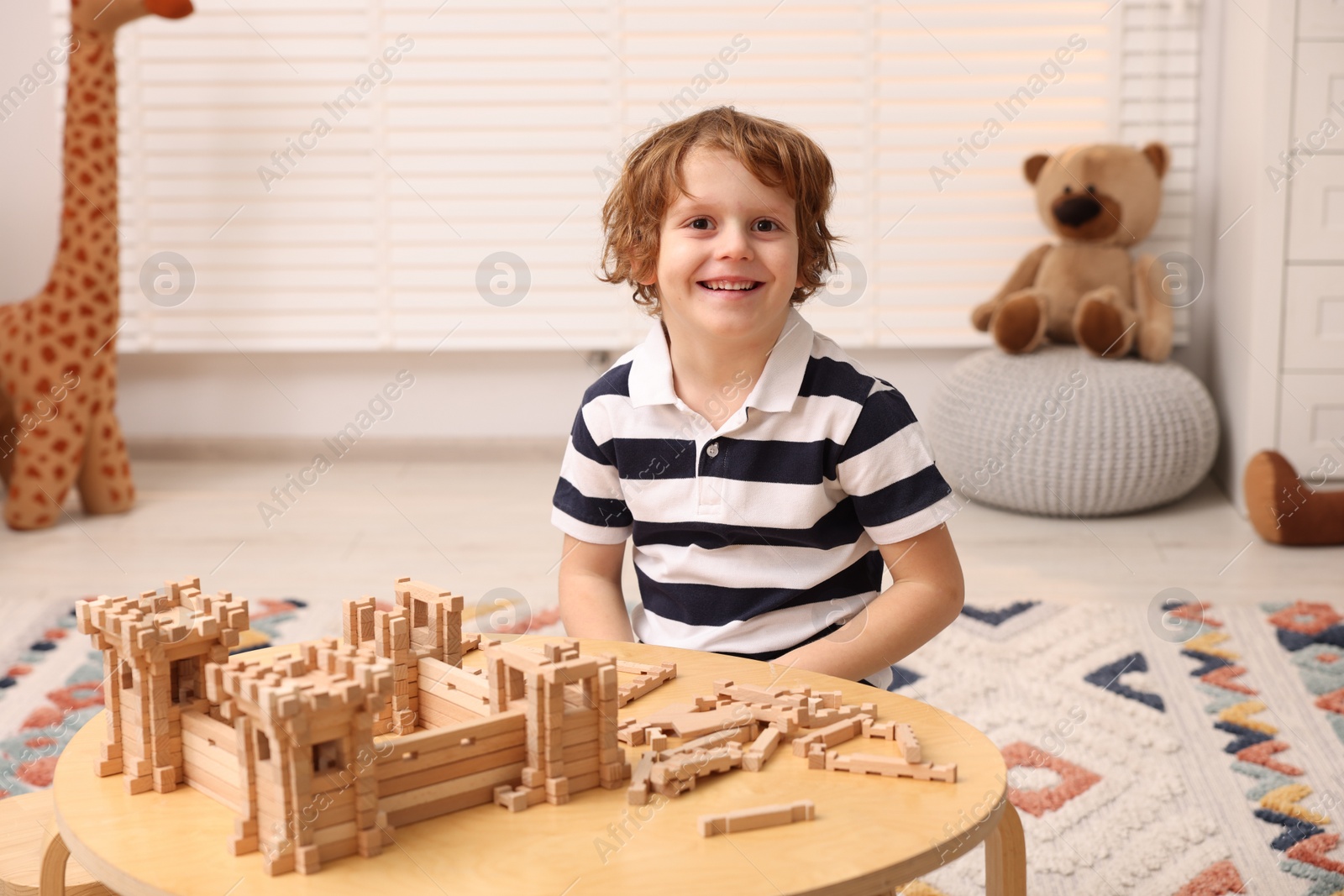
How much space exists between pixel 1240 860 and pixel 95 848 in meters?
1.11

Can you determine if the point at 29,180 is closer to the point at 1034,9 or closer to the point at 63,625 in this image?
the point at 63,625

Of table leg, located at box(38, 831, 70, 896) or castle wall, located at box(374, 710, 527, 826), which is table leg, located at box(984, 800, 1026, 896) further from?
table leg, located at box(38, 831, 70, 896)

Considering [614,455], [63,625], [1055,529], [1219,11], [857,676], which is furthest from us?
[1219,11]

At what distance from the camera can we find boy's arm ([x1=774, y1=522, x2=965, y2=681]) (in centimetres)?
109

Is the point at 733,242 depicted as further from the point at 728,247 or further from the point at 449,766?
the point at 449,766

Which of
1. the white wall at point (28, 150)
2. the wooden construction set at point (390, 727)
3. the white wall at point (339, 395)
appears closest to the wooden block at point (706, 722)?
the wooden construction set at point (390, 727)

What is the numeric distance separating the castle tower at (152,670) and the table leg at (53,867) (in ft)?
0.32

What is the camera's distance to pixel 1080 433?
2.59m

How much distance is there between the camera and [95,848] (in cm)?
72

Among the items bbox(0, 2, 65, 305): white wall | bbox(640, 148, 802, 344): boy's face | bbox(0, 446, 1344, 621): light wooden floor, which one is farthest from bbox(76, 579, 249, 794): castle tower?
bbox(0, 2, 65, 305): white wall

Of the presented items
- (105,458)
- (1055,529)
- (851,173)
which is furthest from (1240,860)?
(105,458)

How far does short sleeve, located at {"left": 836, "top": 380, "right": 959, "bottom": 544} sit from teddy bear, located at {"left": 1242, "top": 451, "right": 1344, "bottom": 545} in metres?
1.57

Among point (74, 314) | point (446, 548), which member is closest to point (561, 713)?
point (446, 548)

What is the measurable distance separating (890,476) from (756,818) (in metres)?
0.45
